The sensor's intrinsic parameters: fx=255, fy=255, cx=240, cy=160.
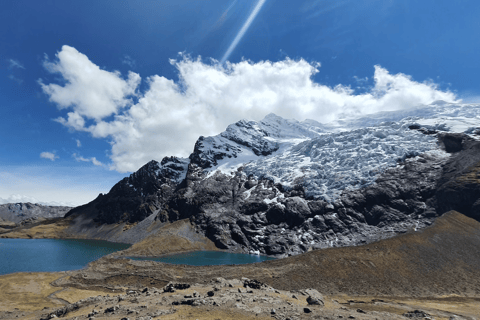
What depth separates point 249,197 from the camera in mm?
184625

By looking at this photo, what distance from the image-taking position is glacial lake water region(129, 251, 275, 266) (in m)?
118

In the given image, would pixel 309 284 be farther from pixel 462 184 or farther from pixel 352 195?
pixel 462 184

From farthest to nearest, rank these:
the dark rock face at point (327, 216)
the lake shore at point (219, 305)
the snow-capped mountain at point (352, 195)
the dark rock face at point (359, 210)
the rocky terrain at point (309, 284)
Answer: the dark rock face at point (327, 216)
the snow-capped mountain at point (352, 195)
the dark rock face at point (359, 210)
the rocky terrain at point (309, 284)
the lake shore at point (219, 305)

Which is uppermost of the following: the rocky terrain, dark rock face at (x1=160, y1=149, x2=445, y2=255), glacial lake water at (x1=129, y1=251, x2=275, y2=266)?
dark rock face at (x1=160, y1=149, x2=445, y2=255)

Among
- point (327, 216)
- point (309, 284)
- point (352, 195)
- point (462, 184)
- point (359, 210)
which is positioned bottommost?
point (309, 284)

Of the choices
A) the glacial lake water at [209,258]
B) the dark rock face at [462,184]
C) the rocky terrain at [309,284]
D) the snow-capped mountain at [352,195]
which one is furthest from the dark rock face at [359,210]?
the rocky terrain at [309,284]

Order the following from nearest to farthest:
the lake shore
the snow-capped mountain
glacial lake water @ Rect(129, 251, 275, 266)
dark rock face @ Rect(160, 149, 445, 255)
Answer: the lake shore < glacial lake water @ Rect(129, 251, 275, 266) < the snow-capped mountain < dark rock face @ Rect(160, 149, 445, 255)

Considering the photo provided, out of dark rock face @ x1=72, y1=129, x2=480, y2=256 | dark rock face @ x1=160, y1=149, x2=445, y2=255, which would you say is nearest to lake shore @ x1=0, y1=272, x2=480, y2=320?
dark rock face @ x1=160, y1=149, x2=445, y2=255

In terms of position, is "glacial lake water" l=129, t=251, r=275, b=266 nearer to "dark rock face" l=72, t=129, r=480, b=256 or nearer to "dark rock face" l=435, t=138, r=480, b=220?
"dark rock face" l=72, t=129, r=480, b=256

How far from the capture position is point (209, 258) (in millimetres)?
129125

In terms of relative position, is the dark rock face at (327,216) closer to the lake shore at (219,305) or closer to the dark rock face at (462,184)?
the dark rock face at (462,184)

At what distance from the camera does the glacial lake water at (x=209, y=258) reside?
118m

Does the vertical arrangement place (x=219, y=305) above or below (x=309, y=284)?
above

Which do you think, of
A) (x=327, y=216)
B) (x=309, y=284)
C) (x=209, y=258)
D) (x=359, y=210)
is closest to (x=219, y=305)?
(x=309, y=284)
